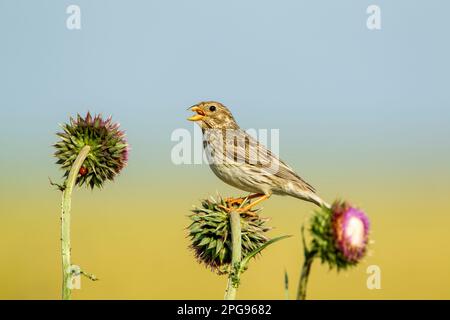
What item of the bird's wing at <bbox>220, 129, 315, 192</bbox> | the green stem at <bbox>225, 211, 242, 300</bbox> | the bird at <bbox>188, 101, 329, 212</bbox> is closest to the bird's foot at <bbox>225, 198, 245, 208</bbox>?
the green stem at <bbox>225, 211, 242, 300</bbox>

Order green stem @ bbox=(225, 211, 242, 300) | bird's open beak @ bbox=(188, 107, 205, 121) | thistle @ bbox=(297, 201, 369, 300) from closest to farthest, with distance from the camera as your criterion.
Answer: thistle @ bbox=(297, 201, 369, 300)
green stem @ bbox=(225, 211, 242, 300)
bird's open beak @ bbox=(188, 107, 205, 121)

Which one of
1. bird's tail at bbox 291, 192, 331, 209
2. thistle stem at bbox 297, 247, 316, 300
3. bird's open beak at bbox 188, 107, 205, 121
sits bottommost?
thistle stem at bbox 297, 247, 316, 300

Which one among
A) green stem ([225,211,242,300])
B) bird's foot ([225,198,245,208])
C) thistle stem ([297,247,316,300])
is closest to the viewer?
thistle stem ([297,247,316,300])

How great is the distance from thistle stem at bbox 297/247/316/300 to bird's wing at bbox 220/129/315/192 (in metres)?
5.23

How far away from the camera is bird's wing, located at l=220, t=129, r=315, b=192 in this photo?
990 cm

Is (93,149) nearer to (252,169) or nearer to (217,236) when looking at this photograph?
(217,236)

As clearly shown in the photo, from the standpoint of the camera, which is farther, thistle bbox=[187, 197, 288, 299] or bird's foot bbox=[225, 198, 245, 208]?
bird's foot bbox=[225, 198, 245, 208]

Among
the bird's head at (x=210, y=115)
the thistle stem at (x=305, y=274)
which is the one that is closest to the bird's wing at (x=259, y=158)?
the bird's head at (x=210, y=115)

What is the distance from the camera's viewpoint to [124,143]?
307 inches

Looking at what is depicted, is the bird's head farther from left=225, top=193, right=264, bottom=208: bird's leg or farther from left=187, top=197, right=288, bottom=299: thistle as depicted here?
left=187, top=197, right=288, bottom=299: thistle

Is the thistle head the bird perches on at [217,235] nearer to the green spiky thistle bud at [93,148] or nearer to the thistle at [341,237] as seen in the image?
the green spiky thistle bud at [93,148]

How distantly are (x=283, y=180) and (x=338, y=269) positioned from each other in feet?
17.0
